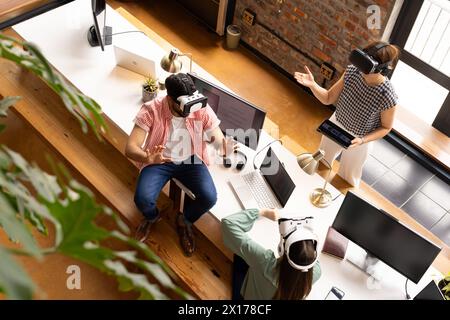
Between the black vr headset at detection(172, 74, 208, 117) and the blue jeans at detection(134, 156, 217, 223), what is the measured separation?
454 millimetres

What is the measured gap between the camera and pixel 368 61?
3.29 m

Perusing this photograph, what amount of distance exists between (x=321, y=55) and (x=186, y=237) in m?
2.34

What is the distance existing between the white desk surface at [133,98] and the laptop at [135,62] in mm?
44

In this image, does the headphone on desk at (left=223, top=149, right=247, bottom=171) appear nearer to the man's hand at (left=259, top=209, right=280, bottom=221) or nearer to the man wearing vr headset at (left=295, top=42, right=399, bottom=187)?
the man's hand at (left=259, top=209, right=280, bottom=221)

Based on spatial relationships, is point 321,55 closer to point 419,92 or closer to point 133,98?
point 419,92

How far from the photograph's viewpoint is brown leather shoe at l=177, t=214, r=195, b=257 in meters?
3.51

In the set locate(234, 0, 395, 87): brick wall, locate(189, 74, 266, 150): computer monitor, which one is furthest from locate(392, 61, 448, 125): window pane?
locate(189, 74, 266, 150): computer monitor

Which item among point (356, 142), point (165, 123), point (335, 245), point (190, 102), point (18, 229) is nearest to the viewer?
point (18, 229)

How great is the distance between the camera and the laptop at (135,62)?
383 centimetres

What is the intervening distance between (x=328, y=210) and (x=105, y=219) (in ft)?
5.18

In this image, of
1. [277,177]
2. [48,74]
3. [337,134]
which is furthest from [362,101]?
[48,74]

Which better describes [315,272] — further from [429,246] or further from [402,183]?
[402,183]

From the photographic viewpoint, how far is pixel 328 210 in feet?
11.1
